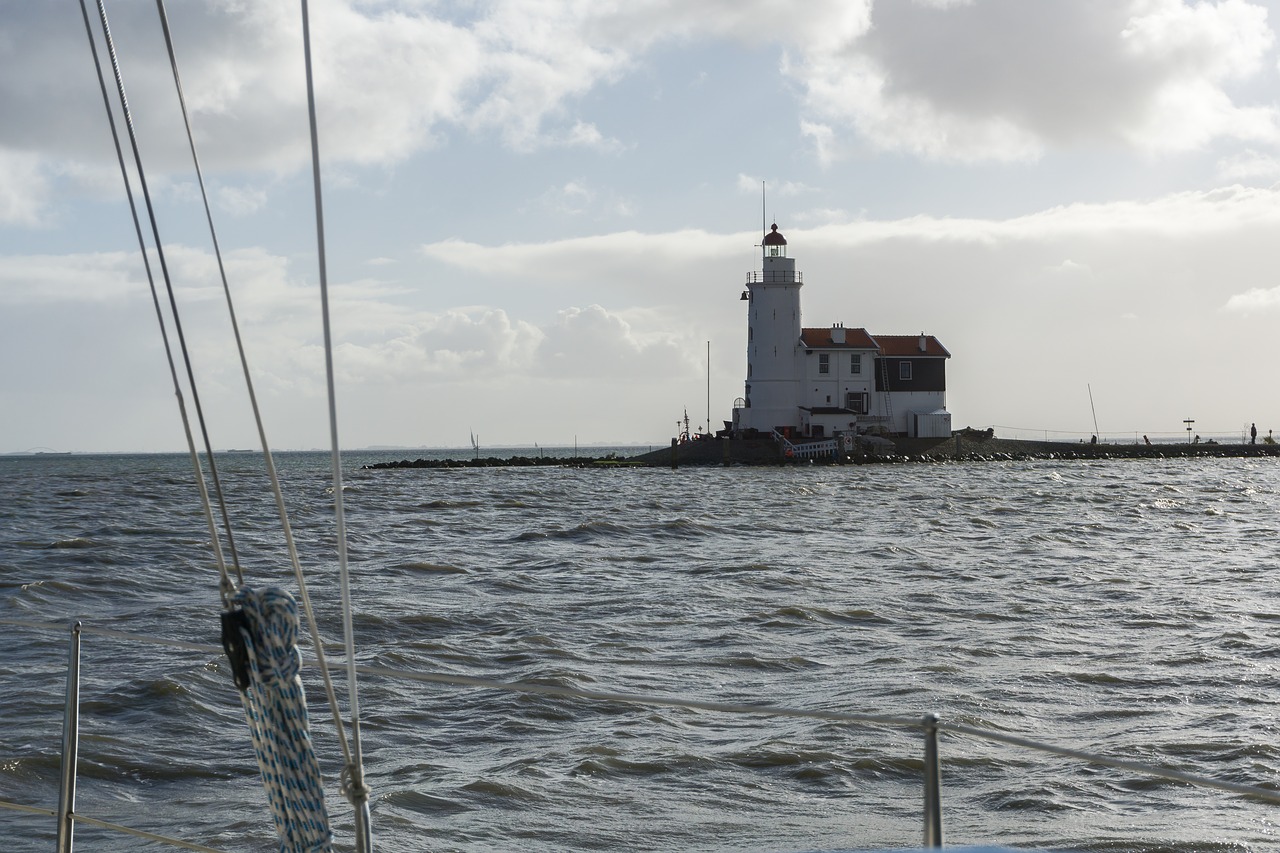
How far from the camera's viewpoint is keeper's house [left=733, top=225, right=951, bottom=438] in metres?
61.2

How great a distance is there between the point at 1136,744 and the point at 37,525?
1117 inches

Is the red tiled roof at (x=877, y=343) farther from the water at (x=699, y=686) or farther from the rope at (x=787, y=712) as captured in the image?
the rope at (x=787, y=712)

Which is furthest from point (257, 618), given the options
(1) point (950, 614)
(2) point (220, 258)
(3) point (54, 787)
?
(1) point (950, 614)

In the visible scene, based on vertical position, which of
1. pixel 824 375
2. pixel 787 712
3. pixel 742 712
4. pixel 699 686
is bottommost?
pixel 699 686

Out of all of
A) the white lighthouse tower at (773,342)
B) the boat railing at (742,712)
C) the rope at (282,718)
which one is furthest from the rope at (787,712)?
the white lighthouse tower at (773,342)

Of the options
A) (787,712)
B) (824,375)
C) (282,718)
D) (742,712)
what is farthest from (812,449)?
(282,718)

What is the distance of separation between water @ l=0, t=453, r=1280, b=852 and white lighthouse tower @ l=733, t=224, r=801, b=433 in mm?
37077

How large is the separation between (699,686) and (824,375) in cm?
5394

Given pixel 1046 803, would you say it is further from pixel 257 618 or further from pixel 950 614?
pixel 950 614

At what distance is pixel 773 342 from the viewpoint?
6116 cm

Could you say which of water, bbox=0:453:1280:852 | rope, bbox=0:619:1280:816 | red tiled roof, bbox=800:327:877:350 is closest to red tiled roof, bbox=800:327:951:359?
red tiled roof, bbox=800:327:877:350

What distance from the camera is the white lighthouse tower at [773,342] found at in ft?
200

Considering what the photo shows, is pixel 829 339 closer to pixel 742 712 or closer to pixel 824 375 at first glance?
pixel 824 375

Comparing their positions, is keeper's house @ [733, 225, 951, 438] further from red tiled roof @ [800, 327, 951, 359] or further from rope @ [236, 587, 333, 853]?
rope @ [236, 587, 333, 853]
